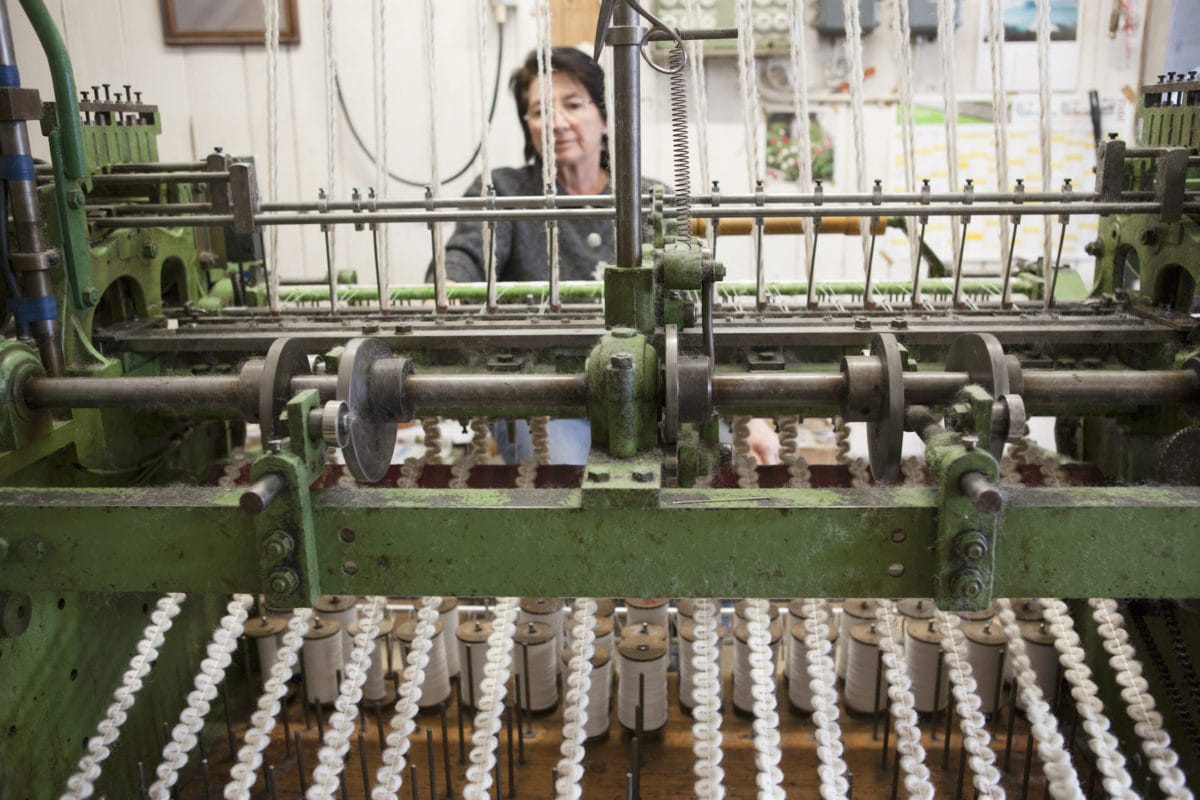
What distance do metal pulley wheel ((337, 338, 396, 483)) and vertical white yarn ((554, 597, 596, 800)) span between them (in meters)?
0.47

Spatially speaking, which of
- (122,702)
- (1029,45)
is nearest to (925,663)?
(122,702)

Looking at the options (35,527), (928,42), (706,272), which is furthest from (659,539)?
(928,42)

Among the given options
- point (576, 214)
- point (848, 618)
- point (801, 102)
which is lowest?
point (848, 618)

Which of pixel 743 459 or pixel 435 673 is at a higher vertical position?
pixel 743 459

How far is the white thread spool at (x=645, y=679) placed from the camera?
2107 millimetres

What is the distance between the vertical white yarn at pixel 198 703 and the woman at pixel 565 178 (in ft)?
5.23

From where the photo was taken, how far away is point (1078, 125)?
4746 mm

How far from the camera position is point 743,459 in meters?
2.34

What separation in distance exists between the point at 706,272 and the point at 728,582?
0.44 m

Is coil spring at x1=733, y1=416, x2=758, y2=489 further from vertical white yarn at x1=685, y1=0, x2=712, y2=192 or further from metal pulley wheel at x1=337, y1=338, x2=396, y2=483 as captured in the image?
metal pulley wheel at x1=337, y1=338, x2=396, y2=483

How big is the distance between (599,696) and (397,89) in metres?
3.49

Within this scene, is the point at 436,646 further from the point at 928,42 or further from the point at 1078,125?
the point at 1078,125

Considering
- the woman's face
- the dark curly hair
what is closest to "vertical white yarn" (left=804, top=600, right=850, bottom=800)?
the dark curly hair

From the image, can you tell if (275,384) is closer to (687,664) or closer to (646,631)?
(646,631)
